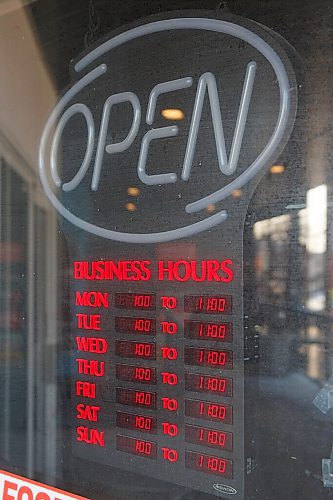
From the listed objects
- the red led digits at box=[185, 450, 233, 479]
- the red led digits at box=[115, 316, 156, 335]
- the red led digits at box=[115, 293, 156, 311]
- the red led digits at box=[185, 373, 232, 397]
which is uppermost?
the red led digits at box=[115, 293, 156, 311]

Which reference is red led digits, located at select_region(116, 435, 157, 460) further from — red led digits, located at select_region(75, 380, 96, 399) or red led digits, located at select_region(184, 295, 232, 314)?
red led digits, located at select_region(184, 295, 232, 314)

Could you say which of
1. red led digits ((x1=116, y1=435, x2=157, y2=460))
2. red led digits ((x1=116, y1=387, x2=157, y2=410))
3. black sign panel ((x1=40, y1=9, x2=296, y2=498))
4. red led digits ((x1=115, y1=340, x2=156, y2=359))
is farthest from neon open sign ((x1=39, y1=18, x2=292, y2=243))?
red led digits ((x1=116, y1=435, x2=157, y2=460))

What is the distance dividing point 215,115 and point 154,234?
33 centimetres

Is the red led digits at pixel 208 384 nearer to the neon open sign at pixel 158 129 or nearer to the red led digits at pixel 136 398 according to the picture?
the red led digits at pixel 136 398

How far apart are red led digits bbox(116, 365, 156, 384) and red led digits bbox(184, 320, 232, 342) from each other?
5.8 inches

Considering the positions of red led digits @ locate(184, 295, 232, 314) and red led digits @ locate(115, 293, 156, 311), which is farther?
red led digits @ locate(115, 293, 156, 311)

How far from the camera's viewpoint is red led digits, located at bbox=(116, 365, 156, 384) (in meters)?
1.55

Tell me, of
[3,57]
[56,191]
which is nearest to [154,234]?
[56,191]

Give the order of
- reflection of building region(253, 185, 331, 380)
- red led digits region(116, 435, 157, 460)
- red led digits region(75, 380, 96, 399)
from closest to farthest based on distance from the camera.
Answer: reflection of building region(253, 185, 331, 380), red led digits region(116, 435, 157, 460), red led digits region(75, 380, 96, 399)

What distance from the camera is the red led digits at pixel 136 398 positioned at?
5.08 ft

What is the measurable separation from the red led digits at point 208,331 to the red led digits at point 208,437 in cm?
21

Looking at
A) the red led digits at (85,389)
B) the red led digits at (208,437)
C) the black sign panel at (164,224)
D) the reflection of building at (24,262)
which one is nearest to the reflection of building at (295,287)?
A: the black sign panel at (164,224)

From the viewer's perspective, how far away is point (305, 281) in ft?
4.43

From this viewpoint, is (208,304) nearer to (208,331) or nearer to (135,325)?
(208,331)
